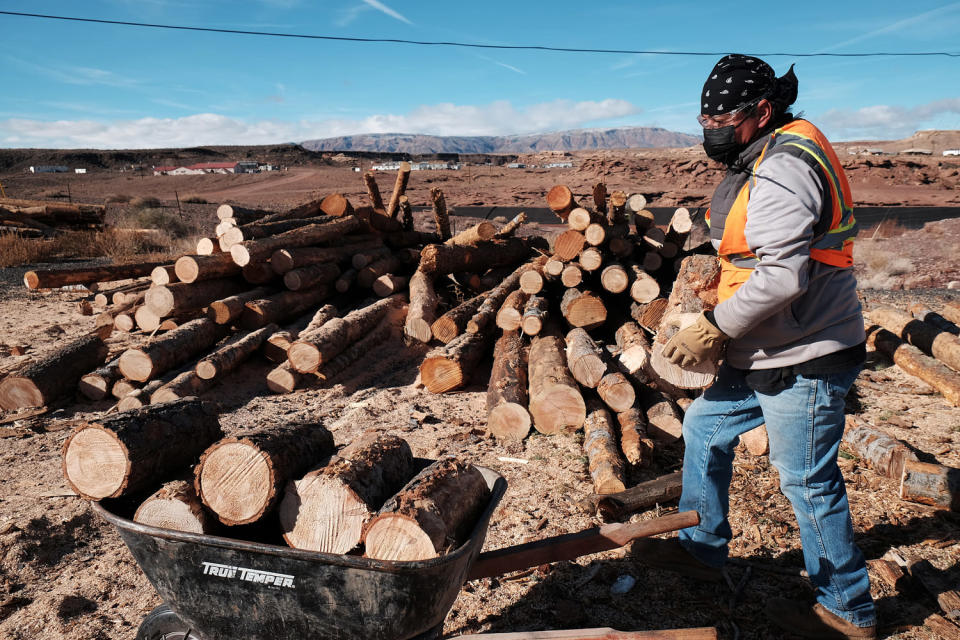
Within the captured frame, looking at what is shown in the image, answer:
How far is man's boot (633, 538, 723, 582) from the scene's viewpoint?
2.84m

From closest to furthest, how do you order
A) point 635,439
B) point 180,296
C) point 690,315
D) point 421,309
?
1. point 690,315
2. point 635,439
3. point 180,296
4. point 421,309

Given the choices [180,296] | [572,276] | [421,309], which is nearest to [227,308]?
[180,296]

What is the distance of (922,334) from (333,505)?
625cm

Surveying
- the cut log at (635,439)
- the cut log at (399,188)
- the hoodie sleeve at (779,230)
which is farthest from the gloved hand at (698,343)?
the cut log at (399,188)

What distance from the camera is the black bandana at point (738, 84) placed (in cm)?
217

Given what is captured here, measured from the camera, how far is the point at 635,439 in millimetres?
4078

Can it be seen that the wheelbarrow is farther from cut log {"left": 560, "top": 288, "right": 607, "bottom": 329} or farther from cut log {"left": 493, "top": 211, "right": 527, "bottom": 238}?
cut log {"left": 493, "top": 211, "right": 527, "bottom": 238}

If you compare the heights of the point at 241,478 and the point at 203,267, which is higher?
the point at 203,267

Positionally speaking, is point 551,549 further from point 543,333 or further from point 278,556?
point 543,333

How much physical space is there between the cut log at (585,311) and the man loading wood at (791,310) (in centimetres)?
348

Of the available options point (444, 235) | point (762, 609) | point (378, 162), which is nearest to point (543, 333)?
point (762, 609)

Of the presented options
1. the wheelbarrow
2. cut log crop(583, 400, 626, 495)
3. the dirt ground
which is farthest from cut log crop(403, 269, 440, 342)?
the wheelbarrow

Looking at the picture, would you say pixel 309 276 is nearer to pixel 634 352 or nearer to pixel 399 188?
pixel 399 188

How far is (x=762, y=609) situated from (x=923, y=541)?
1.22 m
